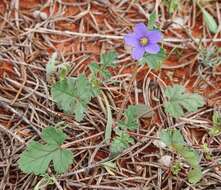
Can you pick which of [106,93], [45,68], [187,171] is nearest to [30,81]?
[45,68]

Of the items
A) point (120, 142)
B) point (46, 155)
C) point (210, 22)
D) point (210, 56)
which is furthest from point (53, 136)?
point (210, 22)

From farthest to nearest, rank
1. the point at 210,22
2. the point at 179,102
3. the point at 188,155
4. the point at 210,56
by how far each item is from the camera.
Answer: the point at 210,22
the point at 210,56
the point at 179,102
the point at 188,155

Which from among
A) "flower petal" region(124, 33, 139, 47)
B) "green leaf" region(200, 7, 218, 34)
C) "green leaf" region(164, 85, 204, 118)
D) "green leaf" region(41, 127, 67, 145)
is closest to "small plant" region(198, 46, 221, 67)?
"green leaf" region(200, 7, 218, 34)

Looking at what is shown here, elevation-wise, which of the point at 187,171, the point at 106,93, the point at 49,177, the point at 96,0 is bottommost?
the point at 187,171

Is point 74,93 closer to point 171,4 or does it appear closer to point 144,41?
point 144,41

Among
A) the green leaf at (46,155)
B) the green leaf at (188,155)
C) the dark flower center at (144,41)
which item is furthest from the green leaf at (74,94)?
the green leaf at (188,155)

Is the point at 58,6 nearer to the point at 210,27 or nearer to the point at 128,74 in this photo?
the point at 128,74
